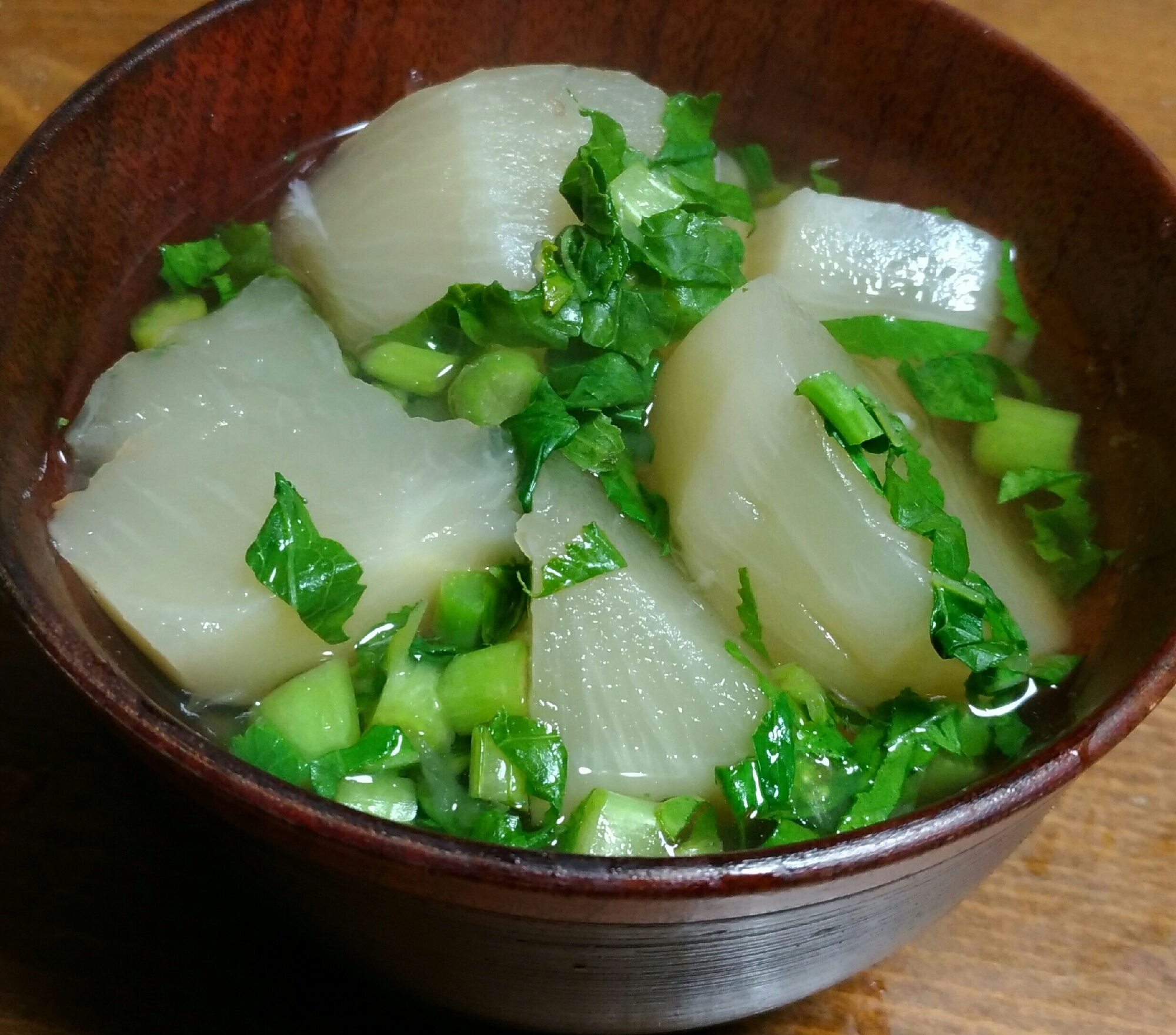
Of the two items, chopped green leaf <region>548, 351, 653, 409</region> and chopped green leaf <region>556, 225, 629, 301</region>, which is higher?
chopped green leaf <region>556, 225, 629, 301</region>

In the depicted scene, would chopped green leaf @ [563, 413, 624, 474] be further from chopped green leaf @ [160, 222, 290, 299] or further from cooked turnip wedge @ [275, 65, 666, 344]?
chopped green leaf @ [160, 222, 290, 299]

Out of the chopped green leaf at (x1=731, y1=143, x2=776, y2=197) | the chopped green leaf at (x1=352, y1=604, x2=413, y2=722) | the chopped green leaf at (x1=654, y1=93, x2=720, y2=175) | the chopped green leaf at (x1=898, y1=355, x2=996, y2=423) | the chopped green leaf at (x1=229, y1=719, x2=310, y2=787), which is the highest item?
the chopped green leaf at (x1=654, y1=93, x2=720, y2=175)

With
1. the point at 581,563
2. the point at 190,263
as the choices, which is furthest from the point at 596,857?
the point at 190,263

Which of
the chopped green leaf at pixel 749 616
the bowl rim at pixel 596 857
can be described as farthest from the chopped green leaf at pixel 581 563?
the bowl rim at pixel 596 857

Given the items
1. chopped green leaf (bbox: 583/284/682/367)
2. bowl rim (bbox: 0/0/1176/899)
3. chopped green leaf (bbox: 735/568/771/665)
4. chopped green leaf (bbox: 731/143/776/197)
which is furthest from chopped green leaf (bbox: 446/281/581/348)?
bowl rim (bbox: 0/0/1176/899)

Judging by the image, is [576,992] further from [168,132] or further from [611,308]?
[168,132]

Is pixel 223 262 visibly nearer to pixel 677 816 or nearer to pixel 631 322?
pixel 631 322

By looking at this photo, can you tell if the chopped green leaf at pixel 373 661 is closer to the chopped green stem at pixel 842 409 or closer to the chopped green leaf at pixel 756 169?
the chopped green stem at pixel 842 409
